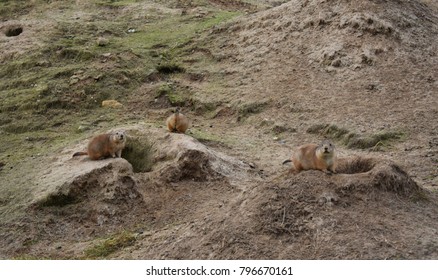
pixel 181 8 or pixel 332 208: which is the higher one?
pixel 332 208

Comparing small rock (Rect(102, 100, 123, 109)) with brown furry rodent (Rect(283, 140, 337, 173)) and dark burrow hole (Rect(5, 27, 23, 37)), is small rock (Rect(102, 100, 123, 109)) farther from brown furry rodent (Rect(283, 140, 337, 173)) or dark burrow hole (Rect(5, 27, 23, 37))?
brown furry rodent (Rect(283, 140, 337, 173))

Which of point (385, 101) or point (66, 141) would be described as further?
point (385, 101)

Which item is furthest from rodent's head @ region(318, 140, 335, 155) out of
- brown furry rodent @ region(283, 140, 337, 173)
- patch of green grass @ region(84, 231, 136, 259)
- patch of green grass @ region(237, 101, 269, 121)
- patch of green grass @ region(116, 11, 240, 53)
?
patch of green grass @ region(116, 11, 240, 53)

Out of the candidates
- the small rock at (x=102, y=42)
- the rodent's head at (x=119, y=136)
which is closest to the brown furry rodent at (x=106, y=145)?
the rodent's head at (x=119, y=136)

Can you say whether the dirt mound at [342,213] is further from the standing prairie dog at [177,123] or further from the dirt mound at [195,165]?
the standing prairie dog at [177,123]

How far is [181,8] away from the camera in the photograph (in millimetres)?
21484

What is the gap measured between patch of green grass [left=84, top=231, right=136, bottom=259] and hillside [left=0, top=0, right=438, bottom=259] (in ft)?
0.10

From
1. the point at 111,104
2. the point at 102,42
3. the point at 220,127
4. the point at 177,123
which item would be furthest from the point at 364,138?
the point at 102,42

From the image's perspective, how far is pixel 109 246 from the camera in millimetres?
8703

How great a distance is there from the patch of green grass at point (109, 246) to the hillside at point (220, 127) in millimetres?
31

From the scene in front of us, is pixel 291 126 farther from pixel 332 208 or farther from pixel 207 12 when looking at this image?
pixel 207 12

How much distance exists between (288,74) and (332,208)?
26.2 feet

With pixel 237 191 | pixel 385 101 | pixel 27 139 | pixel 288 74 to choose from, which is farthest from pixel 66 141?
pixel 385 101

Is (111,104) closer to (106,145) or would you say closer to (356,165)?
(106,145)
